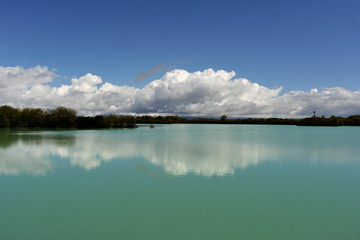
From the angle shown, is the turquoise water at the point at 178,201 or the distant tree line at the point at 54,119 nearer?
the turquoise water at the point at 178,201

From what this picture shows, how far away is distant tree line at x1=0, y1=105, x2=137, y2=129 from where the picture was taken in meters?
65.6

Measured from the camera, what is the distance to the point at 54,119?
66.6m

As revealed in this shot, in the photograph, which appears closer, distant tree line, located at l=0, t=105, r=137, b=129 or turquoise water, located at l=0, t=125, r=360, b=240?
turquoise water, located at l=0, t=125, r=360, b=240

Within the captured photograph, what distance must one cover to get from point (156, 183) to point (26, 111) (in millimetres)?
73796

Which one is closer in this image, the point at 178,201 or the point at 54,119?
the point at 178,201

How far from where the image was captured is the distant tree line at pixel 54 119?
215 ft

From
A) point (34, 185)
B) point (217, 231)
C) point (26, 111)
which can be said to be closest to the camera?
point (217, 231)

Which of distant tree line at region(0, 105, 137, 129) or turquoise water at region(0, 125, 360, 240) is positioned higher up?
distant tree line at region(0, 105, 137, 129)

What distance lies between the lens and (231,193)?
8.38 m

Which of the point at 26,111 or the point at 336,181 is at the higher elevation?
the point at 26,111

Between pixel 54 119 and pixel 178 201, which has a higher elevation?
pixel 54 119

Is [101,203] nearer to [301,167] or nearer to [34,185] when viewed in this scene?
[34,185]

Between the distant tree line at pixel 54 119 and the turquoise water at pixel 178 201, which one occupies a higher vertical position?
the distant tree line at pixel 54 119

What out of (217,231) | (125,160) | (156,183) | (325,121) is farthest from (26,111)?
(325,121)
